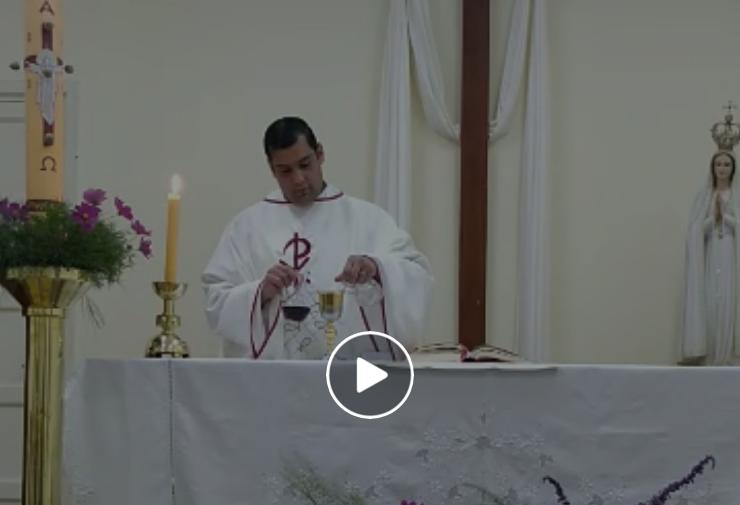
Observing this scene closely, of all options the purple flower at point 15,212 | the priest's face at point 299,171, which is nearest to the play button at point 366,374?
the purple flower at point 15,212

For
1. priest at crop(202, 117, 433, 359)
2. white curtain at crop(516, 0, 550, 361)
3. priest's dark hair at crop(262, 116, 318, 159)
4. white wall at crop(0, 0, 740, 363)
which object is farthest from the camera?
white wall at crop(0, 0, 740, 363)

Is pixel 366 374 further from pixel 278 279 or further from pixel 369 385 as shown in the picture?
pixel 278 279

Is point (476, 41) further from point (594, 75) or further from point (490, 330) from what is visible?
point (490, 330)

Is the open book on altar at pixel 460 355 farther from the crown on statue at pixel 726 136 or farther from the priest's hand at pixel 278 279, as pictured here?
the crown on statue at pixel 726 136

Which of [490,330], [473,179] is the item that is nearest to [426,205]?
[473,179]

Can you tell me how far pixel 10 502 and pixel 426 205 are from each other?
2.37 metres

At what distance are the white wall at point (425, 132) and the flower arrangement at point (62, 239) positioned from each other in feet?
9.34

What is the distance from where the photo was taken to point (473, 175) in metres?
5.28

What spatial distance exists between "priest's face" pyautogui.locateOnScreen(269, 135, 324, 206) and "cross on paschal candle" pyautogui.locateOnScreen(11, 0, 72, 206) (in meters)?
1.28

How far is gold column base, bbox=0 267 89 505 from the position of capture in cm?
215

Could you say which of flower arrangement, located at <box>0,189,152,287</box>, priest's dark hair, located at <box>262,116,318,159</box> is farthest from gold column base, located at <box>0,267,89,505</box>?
priest's dark hair, located at <box>262,116,318,159</box>

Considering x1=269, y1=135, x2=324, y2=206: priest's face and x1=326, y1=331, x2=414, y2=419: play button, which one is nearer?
x1=326, y1=331, x2=414, y2=419: play button

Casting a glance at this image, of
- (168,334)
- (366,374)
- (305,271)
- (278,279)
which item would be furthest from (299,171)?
(366,374)

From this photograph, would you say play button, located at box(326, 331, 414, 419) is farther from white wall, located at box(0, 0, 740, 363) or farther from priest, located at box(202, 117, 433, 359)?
white wall, located at box(0, 0, 740, 363)
